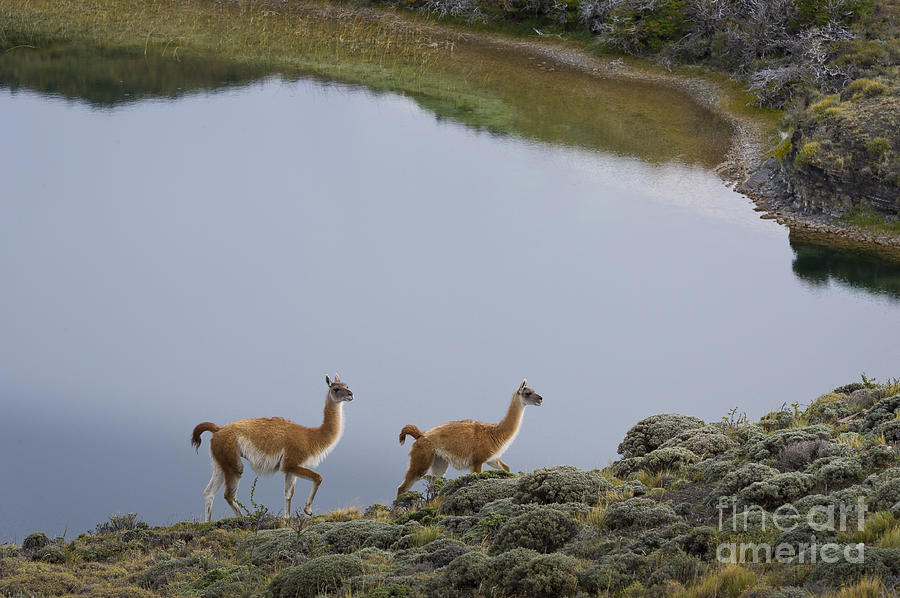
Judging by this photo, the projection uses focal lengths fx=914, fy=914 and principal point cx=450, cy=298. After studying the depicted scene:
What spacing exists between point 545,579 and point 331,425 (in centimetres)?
559

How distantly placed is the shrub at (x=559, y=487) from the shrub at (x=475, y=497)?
0.28m

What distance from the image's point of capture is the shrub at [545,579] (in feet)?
24.1

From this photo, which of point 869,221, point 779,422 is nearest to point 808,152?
point 869,221

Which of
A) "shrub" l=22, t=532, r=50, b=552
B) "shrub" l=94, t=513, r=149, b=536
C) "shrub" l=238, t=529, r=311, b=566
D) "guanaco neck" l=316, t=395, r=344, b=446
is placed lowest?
"shrub" l=94, t=513, r=149, b=536

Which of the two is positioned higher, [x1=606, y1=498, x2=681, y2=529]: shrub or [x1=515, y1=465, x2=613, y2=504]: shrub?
[x1=606, y1=498, x2=681, y2=529]: shrub

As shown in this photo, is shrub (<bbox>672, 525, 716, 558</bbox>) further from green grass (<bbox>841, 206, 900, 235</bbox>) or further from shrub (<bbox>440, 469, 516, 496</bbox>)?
green grass (<bbox>841, 206, 900, 235</bbox>)

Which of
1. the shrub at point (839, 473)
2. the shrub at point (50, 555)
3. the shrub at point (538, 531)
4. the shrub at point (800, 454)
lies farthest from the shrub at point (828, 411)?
the shrub at point (50, 555)

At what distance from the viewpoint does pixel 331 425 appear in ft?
40.7

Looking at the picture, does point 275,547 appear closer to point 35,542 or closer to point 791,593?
point 35,542

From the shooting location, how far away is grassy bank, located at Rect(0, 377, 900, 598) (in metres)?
7.34

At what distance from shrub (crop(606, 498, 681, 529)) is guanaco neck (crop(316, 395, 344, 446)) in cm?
447

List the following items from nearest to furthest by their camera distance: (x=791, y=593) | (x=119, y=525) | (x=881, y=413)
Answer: (x=791, y=593) → (x=881, y=413) → (x=119, y=525)

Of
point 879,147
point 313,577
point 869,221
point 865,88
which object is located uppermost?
point 865,88

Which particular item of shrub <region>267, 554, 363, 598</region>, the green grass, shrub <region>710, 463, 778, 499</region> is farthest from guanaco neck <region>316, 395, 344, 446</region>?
the green grass
